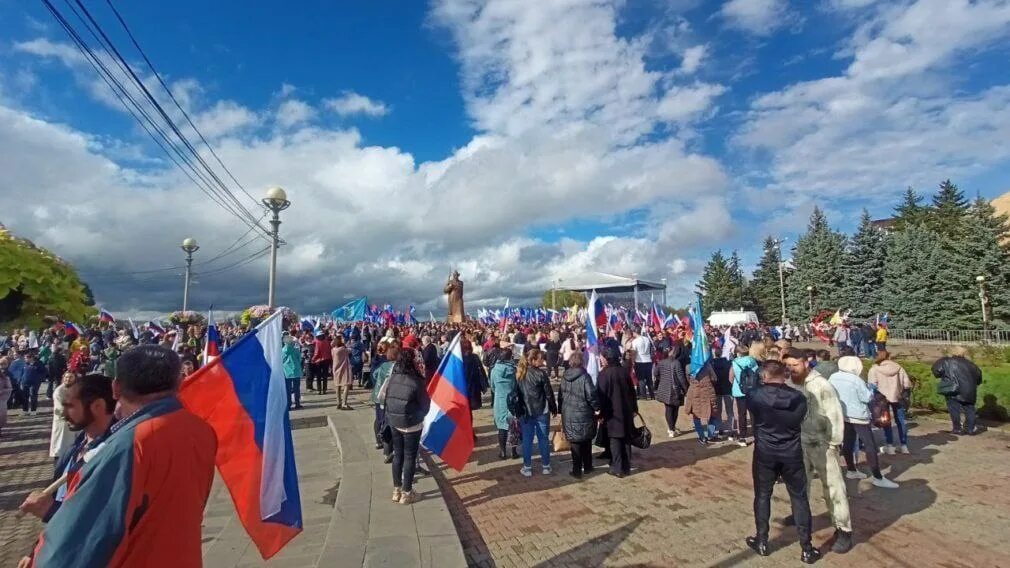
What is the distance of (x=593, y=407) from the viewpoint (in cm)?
720

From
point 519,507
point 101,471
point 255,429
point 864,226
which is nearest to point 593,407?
point 519,507

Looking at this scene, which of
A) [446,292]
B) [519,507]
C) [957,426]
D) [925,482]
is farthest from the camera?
[446,292]

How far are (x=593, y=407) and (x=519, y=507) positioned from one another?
1652mm

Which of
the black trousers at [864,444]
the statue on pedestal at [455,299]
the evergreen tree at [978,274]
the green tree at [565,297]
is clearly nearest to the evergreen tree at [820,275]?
the evergreen tree at [978,274]

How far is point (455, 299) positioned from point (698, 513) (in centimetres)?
2969

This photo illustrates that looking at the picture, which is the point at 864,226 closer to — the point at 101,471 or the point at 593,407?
the point at 593,407

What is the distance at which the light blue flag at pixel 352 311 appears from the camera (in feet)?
88.0

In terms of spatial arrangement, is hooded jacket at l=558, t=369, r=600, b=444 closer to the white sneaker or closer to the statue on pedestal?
the white sneaker

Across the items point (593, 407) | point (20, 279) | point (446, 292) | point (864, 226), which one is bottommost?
point (593, 407)

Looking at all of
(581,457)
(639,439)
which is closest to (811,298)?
(639,439)

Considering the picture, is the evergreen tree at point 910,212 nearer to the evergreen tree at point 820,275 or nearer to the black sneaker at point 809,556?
the evergreen tree at point 820,275

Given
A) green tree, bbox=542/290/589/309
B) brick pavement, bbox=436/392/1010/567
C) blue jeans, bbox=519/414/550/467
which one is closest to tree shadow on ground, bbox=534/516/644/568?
brick pavement, bbox=436/392/1010/567

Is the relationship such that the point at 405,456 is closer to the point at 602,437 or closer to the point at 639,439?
the point at 602,437

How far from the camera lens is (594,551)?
201 inches
